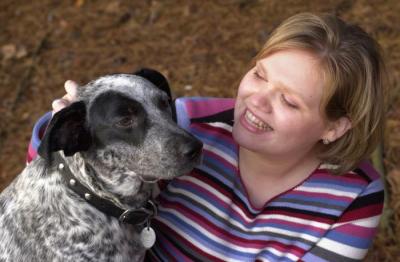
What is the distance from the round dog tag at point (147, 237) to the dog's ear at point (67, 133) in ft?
1.70

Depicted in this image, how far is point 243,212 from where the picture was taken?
2.54 metres

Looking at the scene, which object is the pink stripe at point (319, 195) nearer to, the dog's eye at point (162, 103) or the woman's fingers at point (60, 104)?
the dog's eye at point (162, 103)

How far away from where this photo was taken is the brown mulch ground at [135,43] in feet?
15.1

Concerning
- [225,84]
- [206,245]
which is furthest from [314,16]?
[225,84]

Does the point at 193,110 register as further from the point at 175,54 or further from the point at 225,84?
the point at 175,54

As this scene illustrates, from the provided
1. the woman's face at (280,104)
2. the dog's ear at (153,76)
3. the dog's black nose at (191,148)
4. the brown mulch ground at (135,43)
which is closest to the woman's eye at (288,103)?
the woman's face at (280,104)

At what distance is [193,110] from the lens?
8.73ft

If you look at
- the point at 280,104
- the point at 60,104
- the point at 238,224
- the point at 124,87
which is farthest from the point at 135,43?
the point at 280,104

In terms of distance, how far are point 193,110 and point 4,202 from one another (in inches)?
38.6

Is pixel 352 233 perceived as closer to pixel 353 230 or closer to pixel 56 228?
pixel 353 230

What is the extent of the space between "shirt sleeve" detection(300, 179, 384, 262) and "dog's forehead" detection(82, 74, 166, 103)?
0.99 metres

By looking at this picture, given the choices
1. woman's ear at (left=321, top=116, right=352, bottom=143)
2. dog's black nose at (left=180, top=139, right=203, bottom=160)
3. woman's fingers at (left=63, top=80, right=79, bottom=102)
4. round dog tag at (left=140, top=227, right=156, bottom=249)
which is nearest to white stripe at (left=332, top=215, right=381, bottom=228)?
woman's ear at (left=321, top=116, right=352, bottom=143)

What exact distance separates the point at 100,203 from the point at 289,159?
2.87 feet

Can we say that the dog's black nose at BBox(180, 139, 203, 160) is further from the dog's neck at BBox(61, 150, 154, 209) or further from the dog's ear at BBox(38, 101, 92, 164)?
the dog's ear at BBox(38, 101, 92, 164)
